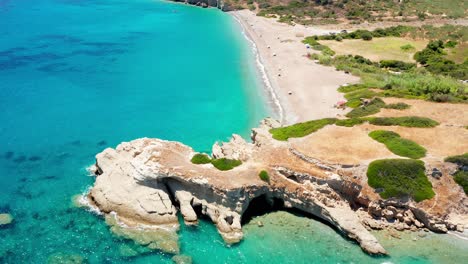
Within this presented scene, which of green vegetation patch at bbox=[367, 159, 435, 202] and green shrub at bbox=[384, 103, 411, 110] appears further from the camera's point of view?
green shrub at bbox=[384, 103, 411, 110]

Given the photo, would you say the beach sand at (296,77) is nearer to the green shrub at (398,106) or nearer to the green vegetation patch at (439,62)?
the green shrub at (398,106)

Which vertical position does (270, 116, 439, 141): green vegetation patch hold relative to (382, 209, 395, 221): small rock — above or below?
above

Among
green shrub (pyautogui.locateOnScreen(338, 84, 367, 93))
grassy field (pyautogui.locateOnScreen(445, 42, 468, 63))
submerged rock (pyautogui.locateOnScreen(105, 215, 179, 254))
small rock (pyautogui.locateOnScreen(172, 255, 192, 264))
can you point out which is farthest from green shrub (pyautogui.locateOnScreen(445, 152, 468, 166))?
grassy field (pyautogui.locateOnScreen(445, 42, 468, 63))

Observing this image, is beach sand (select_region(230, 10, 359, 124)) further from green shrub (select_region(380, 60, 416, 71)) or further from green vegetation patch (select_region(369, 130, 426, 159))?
green vegetation patch (select_region(369, 130, 426, 159))

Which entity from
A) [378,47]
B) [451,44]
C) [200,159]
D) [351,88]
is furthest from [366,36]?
[200,159]

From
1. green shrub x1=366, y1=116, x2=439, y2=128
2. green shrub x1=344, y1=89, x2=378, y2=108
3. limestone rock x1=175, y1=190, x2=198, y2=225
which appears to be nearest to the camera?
limestone rock x1=175, y1=190, x2=198, y2=225

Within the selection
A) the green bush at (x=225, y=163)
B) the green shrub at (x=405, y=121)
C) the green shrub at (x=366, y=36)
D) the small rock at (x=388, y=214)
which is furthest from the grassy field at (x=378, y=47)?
the green bush at (x=225, y=163)

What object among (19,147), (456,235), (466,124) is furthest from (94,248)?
(466,124)
